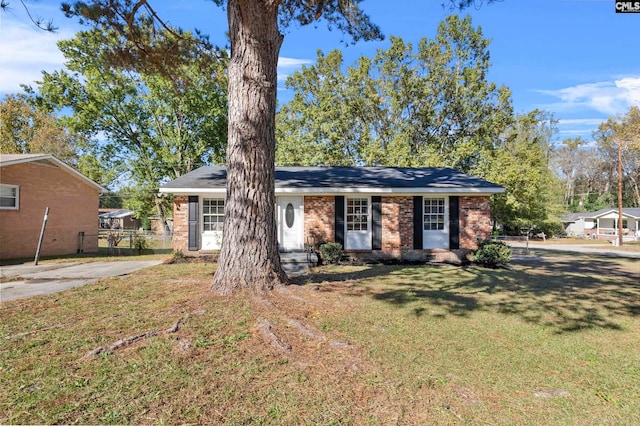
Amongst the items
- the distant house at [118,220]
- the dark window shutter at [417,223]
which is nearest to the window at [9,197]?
the dark window shutter at [417,223]

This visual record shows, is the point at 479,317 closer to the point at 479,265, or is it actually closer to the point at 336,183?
the point at 479,265

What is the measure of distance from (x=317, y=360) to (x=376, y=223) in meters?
9.12

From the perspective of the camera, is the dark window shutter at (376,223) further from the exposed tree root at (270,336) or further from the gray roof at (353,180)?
the exposed tree root at (270,336)

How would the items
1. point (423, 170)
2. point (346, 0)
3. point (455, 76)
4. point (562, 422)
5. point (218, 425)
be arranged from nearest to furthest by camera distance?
point (218, 425), point (562, 422), point (346, 0), point (423, 170), point (455, 76)

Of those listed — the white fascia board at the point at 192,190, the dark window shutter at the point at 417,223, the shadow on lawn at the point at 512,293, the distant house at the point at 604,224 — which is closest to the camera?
the shadow on lawn at the point at 512,293

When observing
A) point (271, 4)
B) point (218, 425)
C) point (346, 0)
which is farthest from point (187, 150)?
point (218, 425)

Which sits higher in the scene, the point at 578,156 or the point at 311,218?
the point at 578,156

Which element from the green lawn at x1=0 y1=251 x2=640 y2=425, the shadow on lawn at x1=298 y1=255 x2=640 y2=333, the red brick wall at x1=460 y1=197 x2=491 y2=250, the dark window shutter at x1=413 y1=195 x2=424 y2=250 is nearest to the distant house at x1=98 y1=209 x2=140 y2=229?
the dark window shutter at x1=413 y1=195 x2=424 y2=250

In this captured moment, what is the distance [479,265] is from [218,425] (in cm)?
1091

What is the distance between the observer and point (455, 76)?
25.9 m

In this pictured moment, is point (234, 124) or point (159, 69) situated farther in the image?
point (159, 69)

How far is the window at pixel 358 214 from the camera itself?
12.5 m

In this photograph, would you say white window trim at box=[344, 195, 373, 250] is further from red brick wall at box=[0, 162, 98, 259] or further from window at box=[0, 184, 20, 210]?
window at box=[0, 184, 20, 210]

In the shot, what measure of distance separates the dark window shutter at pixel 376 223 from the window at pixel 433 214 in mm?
1717
